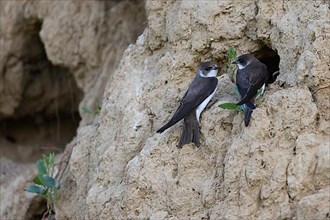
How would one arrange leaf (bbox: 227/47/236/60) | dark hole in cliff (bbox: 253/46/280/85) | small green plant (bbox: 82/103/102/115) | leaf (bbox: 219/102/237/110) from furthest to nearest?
1. small green plant (bbox: 82/103/102/115)
2. dark hole in cliff (bbox: 253/46/280/85)
3. leaf (bbox: 227/47/236/60)
4. leaf (bbox: 219/102/237/110)

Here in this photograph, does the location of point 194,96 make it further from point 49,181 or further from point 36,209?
point 36,209

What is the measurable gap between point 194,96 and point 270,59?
77cm

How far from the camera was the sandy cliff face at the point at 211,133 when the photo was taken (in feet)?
14.8

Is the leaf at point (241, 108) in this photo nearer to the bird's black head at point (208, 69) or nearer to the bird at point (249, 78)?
the bird at point (249, 78)

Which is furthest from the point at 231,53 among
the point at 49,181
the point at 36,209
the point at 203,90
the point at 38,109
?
the point at 38,109

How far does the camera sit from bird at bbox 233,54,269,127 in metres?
4.69

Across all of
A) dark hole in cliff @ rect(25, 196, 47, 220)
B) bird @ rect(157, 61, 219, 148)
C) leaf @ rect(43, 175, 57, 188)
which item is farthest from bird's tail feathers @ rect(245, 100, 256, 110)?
dark hole in cliff @ rect(25, 196, 47, 220)

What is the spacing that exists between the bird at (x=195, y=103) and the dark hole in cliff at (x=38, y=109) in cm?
264

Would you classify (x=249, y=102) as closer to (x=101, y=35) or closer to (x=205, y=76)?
(x=205, y=76)

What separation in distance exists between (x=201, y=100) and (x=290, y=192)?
35.1 inches

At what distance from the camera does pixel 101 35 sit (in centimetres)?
716

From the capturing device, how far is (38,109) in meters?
8.23

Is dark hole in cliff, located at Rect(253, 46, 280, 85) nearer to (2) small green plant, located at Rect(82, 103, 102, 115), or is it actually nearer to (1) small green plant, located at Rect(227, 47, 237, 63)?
(1) small green plant, located at Rect(227, 47, 237, 63)

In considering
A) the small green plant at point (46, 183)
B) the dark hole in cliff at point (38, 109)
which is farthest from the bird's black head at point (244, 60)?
the dark hole in cliff at point (38, 109)
